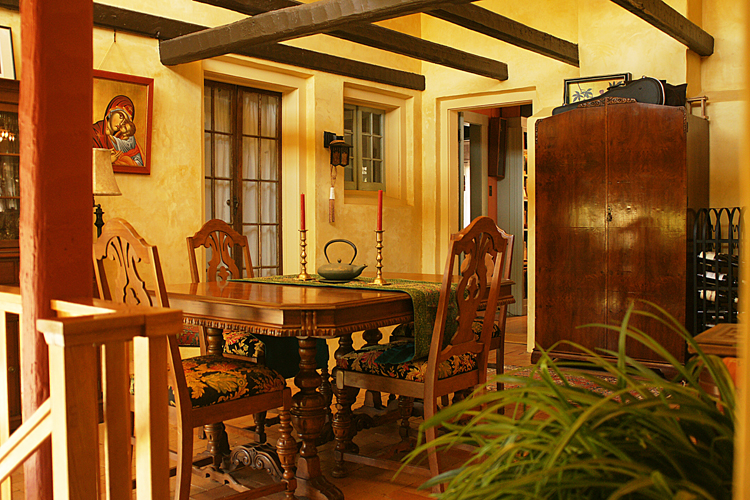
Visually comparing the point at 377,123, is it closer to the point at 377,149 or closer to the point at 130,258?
the point at 377,149

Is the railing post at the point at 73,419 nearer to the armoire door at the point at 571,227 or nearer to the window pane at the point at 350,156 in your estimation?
the armoire door at the point at 571,227

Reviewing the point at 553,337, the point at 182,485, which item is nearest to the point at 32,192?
the point at 182,485

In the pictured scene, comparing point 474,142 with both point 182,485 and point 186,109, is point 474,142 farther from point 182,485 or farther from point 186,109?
point 182,485

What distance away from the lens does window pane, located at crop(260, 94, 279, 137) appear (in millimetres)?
5711

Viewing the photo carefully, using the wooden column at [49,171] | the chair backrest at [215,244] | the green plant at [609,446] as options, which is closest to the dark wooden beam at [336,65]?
the chair backrest at [215,244]

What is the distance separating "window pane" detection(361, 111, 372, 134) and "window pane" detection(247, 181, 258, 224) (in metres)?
1.48

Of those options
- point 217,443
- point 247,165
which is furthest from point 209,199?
point 217,443

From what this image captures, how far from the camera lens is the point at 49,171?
1.65 metres

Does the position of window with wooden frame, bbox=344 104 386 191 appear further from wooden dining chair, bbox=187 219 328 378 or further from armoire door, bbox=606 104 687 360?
wooden dining chair, bbox=187 219 328 378

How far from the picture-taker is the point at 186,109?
4863 mm

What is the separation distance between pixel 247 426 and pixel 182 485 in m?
1.34

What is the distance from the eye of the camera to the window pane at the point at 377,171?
6.74m

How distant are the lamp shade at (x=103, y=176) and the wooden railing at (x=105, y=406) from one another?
246cm

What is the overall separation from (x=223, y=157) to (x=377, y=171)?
1856mm
